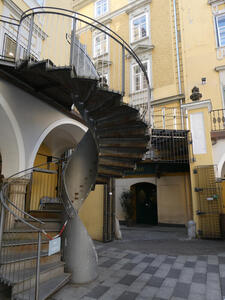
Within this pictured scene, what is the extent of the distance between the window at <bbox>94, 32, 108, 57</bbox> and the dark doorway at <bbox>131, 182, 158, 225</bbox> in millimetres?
7682

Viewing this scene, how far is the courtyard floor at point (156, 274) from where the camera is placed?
9.38 feet

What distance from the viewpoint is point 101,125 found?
3.79 meters

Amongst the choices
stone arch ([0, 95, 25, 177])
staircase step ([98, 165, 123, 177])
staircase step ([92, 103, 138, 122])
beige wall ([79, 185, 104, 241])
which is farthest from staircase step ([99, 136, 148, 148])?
beige wall ([79, 185, 104, 241])

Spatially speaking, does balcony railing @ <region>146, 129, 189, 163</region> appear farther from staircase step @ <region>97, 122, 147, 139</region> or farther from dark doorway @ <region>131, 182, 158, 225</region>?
staircase step @ <region>97, 122, 147, 139</region>

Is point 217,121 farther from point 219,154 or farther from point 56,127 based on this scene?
point 56,127

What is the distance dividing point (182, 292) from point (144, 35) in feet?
38.1

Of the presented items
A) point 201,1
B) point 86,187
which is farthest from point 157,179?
point 201,1

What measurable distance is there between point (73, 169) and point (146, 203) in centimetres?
735

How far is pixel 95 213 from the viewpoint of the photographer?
6.41 metres

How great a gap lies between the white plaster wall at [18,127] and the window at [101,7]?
34.8 ft

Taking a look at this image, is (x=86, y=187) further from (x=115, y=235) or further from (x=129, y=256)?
(x=115, y=235)

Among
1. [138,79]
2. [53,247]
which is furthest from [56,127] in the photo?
[138,79]

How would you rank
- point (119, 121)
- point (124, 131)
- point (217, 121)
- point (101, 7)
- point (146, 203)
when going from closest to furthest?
point (119, 121), point (124, 131), point (217, 121), point (146, 203), point (101, 7)

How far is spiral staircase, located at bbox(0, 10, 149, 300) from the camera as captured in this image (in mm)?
2902
